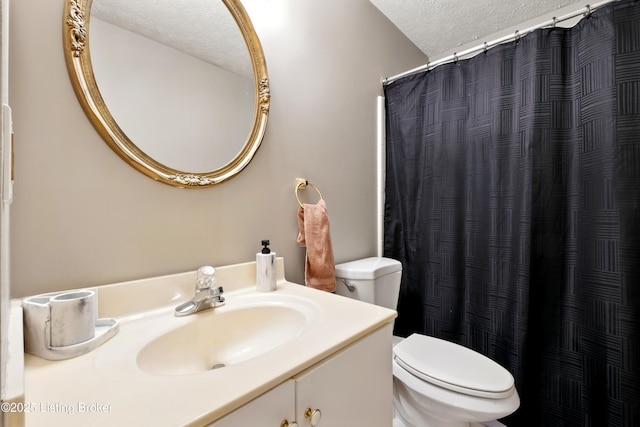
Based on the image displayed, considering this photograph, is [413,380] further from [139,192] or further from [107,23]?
[107,23]

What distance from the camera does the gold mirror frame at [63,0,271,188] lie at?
71 cm

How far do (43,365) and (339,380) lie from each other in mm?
596

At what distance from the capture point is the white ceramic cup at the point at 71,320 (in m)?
0.57

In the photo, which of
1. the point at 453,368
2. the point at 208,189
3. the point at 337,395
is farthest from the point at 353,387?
the point at 208,189

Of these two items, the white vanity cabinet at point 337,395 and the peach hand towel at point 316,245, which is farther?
the peach hand towel at point 316,245

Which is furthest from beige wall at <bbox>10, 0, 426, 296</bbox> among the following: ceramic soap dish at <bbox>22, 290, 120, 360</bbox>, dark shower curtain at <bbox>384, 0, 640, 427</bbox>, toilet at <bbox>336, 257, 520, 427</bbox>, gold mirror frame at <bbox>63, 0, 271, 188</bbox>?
dark shower curtain at <bbox>384, 0, 640, 427</bbox>

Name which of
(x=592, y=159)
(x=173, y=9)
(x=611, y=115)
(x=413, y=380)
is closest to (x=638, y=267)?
(x=592, y=159)

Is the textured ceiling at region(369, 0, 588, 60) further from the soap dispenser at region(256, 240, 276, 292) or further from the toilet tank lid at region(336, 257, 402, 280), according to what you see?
the soap dispenser at region(256, 240, 276, 292)

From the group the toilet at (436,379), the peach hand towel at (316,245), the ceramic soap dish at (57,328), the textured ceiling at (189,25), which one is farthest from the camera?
the peach hand towel at (316,245)

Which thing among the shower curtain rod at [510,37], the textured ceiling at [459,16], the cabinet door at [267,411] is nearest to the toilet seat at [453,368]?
the cabinet door at [267,411]

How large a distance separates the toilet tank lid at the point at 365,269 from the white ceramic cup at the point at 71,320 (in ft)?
3.15

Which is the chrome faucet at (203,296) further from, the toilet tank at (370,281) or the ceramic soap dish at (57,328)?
the toilet tank at (370,281)

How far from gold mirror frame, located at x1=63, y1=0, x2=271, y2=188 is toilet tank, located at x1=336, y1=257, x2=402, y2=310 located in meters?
0.70

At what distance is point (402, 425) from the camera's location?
1.31 m
